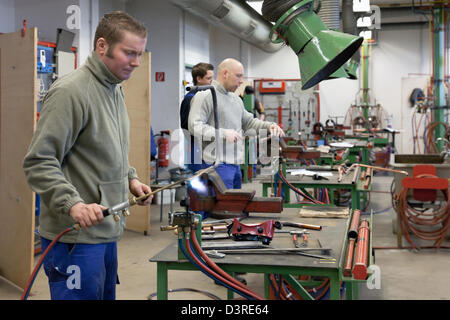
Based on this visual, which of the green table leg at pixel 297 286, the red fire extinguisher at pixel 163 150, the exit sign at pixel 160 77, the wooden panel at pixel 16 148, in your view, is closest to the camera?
the green table leg at pixel 297 286

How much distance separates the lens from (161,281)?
1.53 metres

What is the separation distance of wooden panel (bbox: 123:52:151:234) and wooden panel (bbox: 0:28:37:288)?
4.65ft

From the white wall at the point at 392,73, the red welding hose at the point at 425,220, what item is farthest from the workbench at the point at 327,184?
the white wall at the point at 392,73

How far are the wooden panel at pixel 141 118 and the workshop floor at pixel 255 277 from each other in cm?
61

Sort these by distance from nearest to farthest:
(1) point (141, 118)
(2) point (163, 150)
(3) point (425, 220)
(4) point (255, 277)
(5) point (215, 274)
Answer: (5) point (215, 274), (4) point (255, 277), (3) point (425, 220), (1) point (141, 118), (2) point (163, 150)

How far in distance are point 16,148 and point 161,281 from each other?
200 cm

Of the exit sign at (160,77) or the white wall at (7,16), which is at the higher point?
the white wall at (7,16)

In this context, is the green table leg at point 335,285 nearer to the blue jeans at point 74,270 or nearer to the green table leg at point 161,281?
the green table leg at point 161,281

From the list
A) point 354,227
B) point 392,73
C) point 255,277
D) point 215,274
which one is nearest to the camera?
point 215,274

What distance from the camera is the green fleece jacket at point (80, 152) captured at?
1.31 meters

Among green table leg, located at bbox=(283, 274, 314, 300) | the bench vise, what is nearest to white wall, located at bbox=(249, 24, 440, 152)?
green table leg, located at bbox=(283, 274, 314, 300)

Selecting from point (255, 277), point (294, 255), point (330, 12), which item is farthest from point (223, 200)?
point (330, 12)

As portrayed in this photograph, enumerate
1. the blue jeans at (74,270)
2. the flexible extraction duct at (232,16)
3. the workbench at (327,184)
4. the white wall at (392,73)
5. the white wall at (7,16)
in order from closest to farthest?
the blue jeans at (74,270) < the workbench at (327,184) < the white wall at (7,16) < the flexible extraction duct at (232,16) < the white wall at (392,73)

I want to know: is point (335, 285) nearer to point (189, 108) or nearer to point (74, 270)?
point (74, 270)
